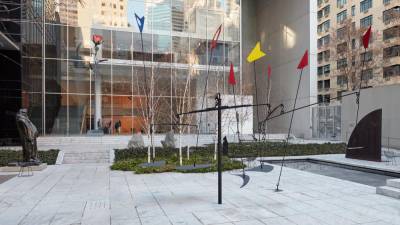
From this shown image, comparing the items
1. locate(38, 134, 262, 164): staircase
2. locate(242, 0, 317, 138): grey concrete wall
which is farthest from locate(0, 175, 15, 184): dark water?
locate(242, 0, 317, 138): grey concrete wall

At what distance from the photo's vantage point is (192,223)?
263 inches

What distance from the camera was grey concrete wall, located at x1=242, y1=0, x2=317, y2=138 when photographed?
1469 inches

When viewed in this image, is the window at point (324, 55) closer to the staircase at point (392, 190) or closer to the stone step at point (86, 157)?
the stone step at point (86, 157)

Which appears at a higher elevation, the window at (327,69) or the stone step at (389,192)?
the window at (327,69)

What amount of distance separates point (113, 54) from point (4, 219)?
29.6 meters

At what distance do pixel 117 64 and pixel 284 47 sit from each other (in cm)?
2120

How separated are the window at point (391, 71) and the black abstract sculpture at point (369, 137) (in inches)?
1511

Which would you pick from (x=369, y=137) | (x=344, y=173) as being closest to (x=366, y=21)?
(x=369, y=137)

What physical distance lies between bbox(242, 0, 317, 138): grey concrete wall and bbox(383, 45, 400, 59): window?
1770 centimetres

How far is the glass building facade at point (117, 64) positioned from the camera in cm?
3303

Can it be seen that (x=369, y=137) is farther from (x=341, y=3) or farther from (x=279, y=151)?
(x=341, y=3)

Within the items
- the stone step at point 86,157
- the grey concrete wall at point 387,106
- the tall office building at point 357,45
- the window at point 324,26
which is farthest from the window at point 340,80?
the stone step at point 86,157

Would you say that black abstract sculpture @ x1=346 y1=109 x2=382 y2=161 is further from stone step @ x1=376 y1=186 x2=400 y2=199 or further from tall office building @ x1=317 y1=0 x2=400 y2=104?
tall office building @ x1=317 y1=0 x2=400 y2=104

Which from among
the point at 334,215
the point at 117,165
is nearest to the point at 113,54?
the point at 117,165
